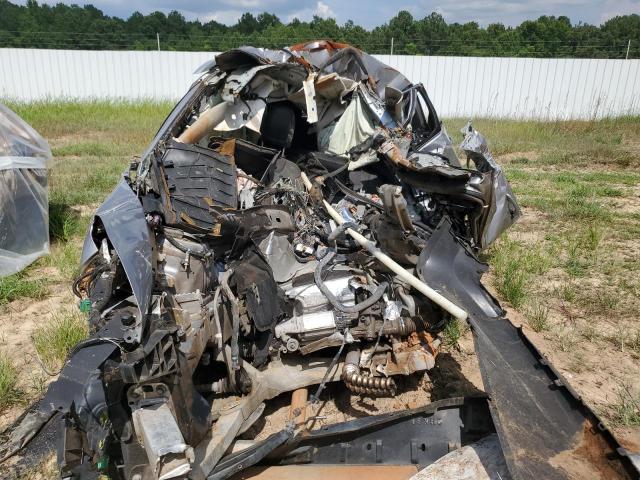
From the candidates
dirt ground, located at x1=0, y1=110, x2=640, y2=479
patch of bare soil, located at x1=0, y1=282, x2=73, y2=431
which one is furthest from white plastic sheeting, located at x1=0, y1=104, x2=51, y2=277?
patch of bare soil, located at x1=0, y1=282, x2=73, y2=431

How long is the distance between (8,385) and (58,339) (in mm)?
449

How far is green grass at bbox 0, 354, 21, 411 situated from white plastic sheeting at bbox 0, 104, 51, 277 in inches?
71.2

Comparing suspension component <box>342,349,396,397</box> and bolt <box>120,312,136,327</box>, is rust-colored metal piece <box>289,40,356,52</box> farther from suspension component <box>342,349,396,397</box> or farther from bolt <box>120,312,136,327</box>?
bolt <box>120,312,136,327</box>

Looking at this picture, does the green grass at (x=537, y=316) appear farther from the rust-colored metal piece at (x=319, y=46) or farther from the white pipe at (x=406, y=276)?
the rust-colored metal piece at (x=319, y=46)

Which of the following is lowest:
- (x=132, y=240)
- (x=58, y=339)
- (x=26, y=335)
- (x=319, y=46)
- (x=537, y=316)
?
(x=26, y=335)

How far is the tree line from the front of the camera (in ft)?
58.1

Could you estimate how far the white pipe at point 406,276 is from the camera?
2473mm

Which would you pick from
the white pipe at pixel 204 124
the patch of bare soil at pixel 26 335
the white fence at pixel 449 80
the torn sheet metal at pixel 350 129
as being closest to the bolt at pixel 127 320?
the patch of bare soil at pixel 26 335

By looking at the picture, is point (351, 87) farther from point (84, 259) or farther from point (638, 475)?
point (638, 475)

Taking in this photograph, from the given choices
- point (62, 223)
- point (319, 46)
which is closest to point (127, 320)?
point (319, 46)

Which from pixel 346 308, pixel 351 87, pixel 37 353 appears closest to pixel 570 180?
pixel 351 87

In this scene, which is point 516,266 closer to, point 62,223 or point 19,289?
point 19,289

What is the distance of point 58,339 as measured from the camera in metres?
3.42

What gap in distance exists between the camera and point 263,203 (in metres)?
3.61
